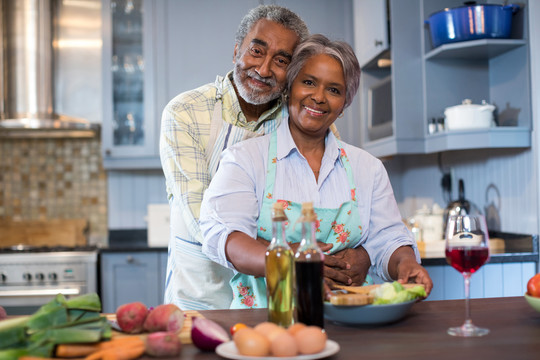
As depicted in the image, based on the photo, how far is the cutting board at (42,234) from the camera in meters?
4.27

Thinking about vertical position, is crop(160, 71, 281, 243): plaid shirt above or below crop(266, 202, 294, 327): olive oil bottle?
above

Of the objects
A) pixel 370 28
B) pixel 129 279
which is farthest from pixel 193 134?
pixel 129 279

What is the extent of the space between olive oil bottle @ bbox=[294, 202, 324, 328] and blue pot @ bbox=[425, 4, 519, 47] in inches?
76.4

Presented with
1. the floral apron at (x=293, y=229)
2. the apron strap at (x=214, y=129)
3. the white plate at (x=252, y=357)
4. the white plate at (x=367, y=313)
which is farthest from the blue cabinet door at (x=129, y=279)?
the white plate at (x=252, y=357)

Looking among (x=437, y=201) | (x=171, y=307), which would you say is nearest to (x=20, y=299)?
(x=437, y=201)

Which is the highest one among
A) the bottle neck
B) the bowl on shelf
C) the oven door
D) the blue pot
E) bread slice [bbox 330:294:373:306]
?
the blue pot

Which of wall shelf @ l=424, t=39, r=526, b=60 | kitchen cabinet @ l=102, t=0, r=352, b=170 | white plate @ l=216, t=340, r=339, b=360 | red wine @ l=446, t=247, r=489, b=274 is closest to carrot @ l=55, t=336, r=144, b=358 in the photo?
white plate @ l=216, t=340, r=339, b=360

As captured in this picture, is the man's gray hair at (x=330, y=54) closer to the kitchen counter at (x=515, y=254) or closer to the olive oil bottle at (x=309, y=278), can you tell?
the olive oil bottle at (x=309, y=278)

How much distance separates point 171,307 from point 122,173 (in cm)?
340

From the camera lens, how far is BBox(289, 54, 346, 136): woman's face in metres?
1.61

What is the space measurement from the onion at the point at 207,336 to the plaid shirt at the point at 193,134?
2.37 ft

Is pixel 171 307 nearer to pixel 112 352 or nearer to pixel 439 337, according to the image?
pixel 112 352

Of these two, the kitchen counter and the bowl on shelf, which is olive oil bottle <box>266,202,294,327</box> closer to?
the bowl on shelf

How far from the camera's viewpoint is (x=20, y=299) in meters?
3.57
